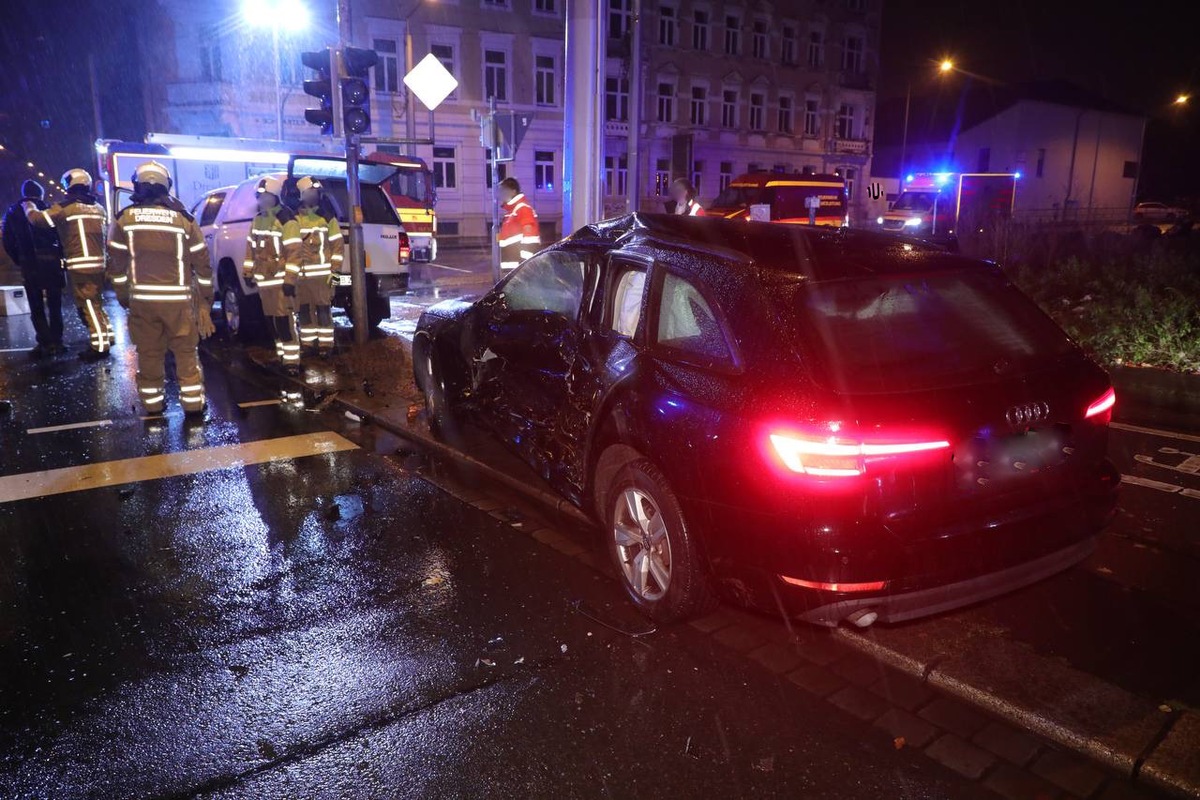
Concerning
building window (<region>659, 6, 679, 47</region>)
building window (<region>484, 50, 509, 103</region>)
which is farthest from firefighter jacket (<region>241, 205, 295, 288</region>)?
building window (<region>659, 6, 679, 47</region>)

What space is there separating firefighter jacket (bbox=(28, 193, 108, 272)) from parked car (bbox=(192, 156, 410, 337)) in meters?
1.50

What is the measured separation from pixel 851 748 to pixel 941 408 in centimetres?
123

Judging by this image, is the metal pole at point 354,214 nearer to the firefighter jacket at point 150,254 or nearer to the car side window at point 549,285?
the firefighter jacket at point 150,254

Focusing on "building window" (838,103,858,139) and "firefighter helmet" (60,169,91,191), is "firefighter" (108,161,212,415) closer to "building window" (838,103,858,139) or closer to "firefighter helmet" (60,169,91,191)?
"firefighter helmet" (60,169,91,191)

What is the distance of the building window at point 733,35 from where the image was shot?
41.1 m

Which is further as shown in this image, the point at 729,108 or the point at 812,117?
the point at 812,117

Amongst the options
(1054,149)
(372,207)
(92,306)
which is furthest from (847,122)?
(92,306)

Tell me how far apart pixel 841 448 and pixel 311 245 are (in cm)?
723

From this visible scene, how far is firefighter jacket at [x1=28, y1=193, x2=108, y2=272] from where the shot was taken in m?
9.46

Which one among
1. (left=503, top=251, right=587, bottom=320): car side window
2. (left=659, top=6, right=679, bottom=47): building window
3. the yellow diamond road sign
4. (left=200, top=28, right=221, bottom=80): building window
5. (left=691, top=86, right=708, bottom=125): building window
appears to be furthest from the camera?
(left=691, top=86, right=708, bottom=125): building window

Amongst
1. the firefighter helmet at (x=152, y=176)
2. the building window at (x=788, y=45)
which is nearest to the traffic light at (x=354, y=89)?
the firefighter helmet at (x=152, y=176)

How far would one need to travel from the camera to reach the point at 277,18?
3050 centimetres

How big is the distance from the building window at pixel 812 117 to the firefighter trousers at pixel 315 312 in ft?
131

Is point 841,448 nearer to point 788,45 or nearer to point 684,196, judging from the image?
point 684,196
